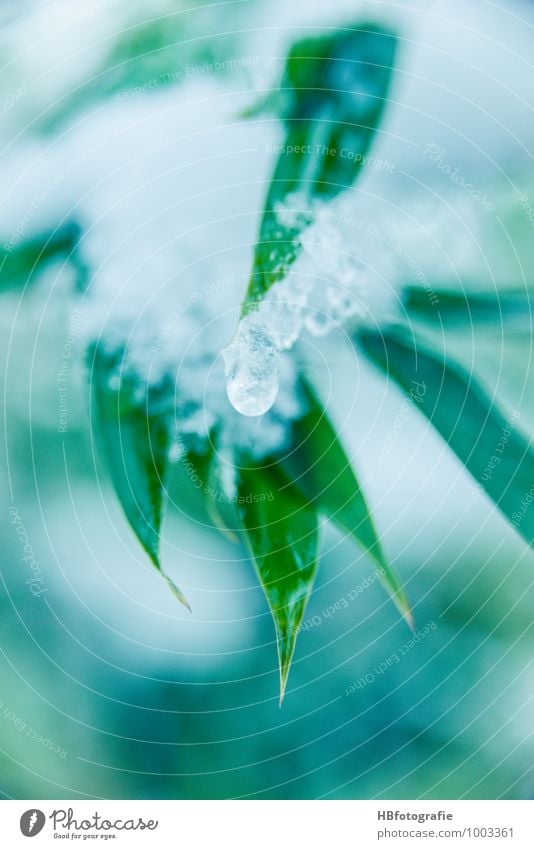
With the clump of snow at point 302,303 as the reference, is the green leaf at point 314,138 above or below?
above

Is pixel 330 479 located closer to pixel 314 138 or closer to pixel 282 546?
pixel 282 546

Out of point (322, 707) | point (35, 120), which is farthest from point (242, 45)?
point (322, 707)
